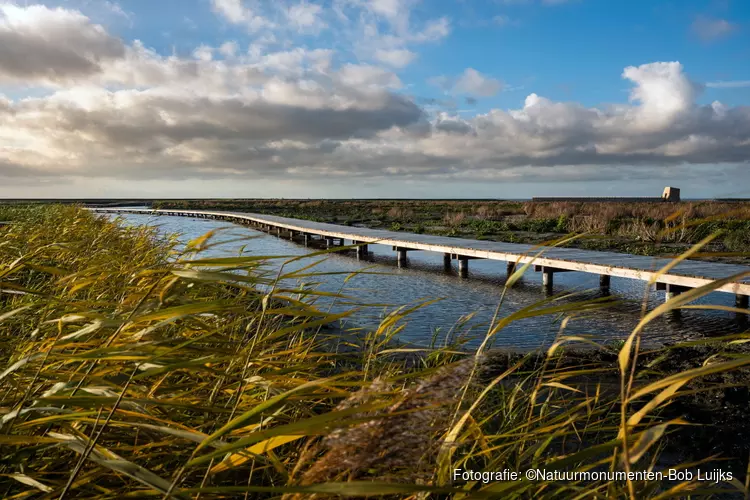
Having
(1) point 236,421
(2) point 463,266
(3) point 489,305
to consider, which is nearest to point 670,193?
(2) point 463,266

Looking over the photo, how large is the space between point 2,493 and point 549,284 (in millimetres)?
10377

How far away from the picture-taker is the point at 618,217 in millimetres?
22406

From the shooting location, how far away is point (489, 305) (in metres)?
Result: 9.07

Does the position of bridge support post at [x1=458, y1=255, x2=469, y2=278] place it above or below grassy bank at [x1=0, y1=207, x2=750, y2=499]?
below

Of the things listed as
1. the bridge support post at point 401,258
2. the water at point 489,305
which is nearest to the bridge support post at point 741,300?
the water at point 489,305

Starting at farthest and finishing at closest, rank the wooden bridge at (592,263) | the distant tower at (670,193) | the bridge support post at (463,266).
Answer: the distant tower at (670,193) < the bridge support post at (463,266) < the wooden bridge at (592,263)

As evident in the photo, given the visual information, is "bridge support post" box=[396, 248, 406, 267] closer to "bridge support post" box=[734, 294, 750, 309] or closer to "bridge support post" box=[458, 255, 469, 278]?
"bridge support post" box=[458, 255, 469, 278]

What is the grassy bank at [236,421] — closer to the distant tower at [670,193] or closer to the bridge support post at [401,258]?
the bridge support post at [401,258]

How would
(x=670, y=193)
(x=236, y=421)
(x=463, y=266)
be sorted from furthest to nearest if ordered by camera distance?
(x=670, y=193), (x=463, y=266), (x=236, y=421)

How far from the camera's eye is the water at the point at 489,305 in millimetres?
6688

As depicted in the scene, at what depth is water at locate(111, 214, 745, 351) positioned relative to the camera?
6688mm

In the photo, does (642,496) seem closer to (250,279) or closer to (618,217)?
(250,279)

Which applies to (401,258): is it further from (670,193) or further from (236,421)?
(670,193)

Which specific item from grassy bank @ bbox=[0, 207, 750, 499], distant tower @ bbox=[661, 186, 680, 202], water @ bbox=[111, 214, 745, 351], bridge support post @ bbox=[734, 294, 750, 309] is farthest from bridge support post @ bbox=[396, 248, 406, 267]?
distant tower @ bbox=[661, 186, 680, 202]
